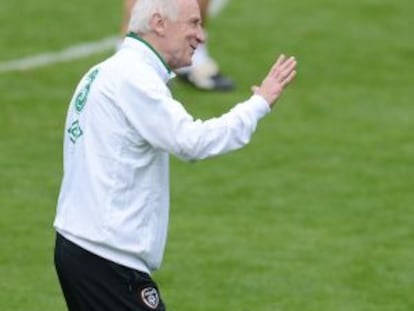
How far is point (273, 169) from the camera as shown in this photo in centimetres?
1045

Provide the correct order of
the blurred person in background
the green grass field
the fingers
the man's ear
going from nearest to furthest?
the man's ear → the fingers → the green grass field → the blurred person in background

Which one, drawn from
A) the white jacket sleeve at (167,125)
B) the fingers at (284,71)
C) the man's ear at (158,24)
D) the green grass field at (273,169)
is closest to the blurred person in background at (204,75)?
the green grass field at (273,169)

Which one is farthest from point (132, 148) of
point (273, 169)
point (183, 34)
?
point (273, 169)

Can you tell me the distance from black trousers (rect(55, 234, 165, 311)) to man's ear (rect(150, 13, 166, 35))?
33.4 inches

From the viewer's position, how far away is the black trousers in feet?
18.9

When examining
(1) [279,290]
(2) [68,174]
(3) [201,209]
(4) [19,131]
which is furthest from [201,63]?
(2) [68,174]

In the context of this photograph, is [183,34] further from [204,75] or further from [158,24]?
[204,75]

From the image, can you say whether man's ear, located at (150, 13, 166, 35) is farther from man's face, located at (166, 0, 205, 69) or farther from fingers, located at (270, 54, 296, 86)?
fingers, located at (270, 54, 296, 86)

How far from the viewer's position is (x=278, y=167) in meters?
10.5

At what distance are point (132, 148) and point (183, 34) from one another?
47 centimetres

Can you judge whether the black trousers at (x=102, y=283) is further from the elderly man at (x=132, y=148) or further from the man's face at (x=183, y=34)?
the man's face at (x=183, y=34)

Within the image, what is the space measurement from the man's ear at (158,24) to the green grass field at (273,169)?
97.5 inches

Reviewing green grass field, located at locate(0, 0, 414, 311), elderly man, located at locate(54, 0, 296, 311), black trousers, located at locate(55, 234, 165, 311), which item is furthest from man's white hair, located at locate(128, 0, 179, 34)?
green grass field, located at locate(0, 0, 414, 311)

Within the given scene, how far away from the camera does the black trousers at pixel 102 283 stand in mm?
5762
